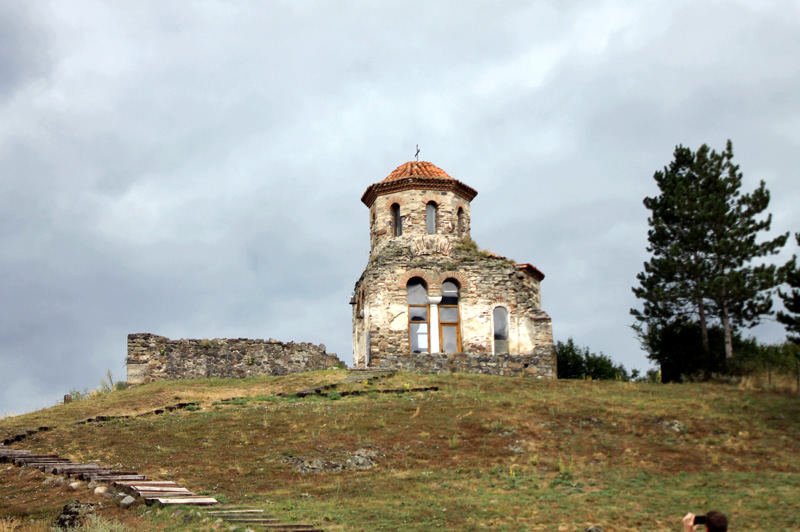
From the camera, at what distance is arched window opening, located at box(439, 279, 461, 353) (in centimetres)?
3284

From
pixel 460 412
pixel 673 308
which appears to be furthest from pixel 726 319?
pixel 460 412

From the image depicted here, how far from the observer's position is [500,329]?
1297 inches

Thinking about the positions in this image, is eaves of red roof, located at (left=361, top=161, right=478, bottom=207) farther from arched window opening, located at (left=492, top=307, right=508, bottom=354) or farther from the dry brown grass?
the dry brown grass

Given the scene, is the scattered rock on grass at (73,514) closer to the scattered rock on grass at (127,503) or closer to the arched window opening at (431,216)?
the scattered rock on grass at (127,503)

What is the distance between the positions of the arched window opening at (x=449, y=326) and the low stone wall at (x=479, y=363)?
1809 millimetres

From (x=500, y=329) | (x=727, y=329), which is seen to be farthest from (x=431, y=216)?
(x=727, y=329)

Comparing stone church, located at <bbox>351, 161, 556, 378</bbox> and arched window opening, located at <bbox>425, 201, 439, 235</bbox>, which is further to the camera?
arched window opening, located at <bbox>425, 201, 439, 235</bbox>

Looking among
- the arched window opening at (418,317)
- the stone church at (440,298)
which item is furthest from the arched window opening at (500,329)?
the arched window opening at (418,317)

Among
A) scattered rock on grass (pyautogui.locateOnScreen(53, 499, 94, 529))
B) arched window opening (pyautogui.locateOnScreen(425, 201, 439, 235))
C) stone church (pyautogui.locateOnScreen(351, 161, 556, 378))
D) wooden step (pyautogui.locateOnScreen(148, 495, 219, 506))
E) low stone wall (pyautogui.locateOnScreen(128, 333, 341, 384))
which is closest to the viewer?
scattered rock on grass (pyautogui.locateOnScreen(53, 499, 94, 529))

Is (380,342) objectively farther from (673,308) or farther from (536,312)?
(673,308)

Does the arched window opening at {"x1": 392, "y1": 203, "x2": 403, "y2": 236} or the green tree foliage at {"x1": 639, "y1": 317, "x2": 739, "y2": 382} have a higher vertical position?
the arched window opening at {"x1": 392, "y1": 203, "x2": 403, "y2": 236}

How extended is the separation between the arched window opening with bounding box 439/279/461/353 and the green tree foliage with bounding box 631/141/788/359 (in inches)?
298

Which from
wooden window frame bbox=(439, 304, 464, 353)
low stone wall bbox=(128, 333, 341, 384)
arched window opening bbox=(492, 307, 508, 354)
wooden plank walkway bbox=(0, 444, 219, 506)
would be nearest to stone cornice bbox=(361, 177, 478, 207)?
wooden window frame bbox=(439, 304, 464, 353)

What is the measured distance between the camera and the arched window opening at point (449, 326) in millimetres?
32844
